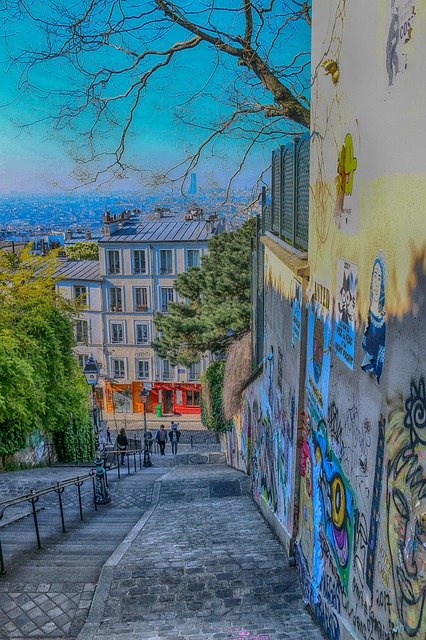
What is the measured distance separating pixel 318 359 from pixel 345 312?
1.12m

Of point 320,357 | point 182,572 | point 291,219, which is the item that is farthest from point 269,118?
point 182,572

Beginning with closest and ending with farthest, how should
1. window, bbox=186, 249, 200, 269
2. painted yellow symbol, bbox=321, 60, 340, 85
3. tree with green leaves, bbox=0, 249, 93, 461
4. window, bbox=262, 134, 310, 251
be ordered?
painted yellow symbol, bbox=321, 60, 340, 85, window, bbox=262, 134, 310, 251, tree with green leaves, bbox=0, 249, 93, 461, window, bbox=186, 249, 200, 269

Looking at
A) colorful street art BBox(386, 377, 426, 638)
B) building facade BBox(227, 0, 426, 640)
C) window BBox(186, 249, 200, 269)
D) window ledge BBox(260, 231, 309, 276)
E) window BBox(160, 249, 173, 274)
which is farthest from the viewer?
window BBox(160, 249, 173, 274)

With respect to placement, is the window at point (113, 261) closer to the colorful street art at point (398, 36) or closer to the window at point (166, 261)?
the window at point (166, 261)

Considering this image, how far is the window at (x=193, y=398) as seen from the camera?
3497 cm

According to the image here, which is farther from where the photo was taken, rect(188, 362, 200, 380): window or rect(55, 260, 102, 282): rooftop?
rect(188, 362, 200, 380): window

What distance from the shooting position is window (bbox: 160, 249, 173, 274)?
32688 millimetres

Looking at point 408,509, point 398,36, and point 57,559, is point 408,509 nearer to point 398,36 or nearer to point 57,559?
point 398,36

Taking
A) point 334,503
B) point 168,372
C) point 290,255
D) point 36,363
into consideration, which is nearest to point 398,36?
point 334,503

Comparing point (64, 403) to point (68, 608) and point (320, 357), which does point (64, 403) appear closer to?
point (68, 608)

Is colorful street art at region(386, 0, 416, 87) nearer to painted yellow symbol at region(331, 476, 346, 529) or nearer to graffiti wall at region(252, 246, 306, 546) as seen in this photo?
painted yellow symbol at region(331, 476, 346, 529)

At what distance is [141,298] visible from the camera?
33969 mm

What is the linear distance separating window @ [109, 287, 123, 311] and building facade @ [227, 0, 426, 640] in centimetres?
2814

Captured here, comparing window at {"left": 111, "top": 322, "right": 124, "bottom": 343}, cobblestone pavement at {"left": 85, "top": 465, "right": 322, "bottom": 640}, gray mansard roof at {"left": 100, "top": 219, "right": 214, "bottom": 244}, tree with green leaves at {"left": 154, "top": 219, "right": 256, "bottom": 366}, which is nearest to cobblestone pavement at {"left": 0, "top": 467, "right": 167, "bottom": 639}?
cobblestone pavement at {"left": 85, "top": 465, "right": 322, "bottom": 640}
